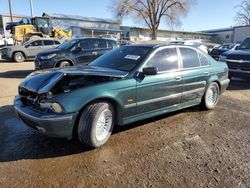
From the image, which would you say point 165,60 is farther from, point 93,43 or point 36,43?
point 36,43

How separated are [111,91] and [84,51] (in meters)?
7.02

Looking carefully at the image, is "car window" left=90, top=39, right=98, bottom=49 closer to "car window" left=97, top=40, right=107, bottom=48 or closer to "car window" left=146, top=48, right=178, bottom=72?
"car window" left=97, top=40, right=107, bottom=48

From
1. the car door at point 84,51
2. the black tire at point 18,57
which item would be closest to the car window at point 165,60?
the car door at point 84,51

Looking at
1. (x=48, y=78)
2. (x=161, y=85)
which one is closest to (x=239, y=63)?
(x=161, y=85)

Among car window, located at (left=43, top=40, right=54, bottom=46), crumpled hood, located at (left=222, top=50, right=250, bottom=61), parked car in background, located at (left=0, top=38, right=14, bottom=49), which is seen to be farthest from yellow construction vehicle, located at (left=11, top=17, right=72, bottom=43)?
crumpled hood, located at (left=222, top=50, right=250, bottom=61)

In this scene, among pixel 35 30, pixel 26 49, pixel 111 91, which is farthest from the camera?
pixel 35 30

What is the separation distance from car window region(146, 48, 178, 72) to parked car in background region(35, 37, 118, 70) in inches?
234

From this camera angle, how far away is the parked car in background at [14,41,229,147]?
365cm

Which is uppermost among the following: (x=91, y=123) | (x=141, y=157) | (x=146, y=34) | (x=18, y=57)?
(x=146, y=34)

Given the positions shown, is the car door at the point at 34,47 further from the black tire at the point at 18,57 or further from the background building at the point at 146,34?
the background building at the point at 146,34

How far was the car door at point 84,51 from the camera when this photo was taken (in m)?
10.5

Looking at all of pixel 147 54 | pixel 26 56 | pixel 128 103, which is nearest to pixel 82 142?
pixel 128 103

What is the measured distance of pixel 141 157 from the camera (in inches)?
149

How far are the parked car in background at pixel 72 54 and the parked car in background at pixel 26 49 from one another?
297 inches
